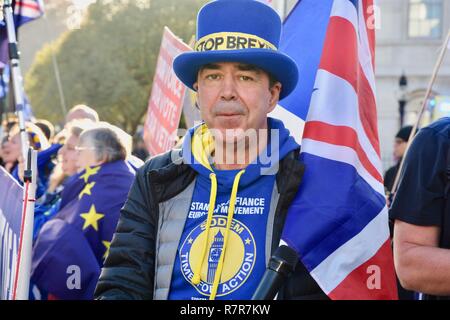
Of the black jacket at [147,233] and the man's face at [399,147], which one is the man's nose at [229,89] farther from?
the man's face at [399,147]

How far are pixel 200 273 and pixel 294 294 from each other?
0.33m

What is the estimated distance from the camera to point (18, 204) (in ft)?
13.1

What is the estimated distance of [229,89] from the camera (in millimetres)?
3160

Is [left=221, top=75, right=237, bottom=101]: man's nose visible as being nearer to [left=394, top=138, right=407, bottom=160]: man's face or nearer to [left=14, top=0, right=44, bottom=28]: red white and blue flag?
[left=14, top=0, right=44, bottom=28]: red white and blue flag

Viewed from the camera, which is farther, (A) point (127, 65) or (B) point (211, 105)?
(A) point (127, 65)

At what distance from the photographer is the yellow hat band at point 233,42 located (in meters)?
3.20

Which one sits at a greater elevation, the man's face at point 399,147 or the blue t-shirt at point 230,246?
the man's face at point 399,147

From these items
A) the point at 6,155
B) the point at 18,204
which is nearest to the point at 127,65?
the point at 6,155

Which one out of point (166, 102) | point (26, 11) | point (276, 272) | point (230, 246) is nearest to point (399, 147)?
point (166, 102)

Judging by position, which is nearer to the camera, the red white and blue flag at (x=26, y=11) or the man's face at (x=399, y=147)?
the red white and blue flag at (x=26, y=11)

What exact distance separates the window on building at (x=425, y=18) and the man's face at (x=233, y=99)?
26884 mm

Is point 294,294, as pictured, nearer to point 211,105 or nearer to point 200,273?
point 200,273

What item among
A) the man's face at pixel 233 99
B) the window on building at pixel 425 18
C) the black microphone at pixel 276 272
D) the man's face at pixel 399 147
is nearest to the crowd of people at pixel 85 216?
the man's face at pixel 233 99

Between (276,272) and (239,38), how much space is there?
2.80 ft
